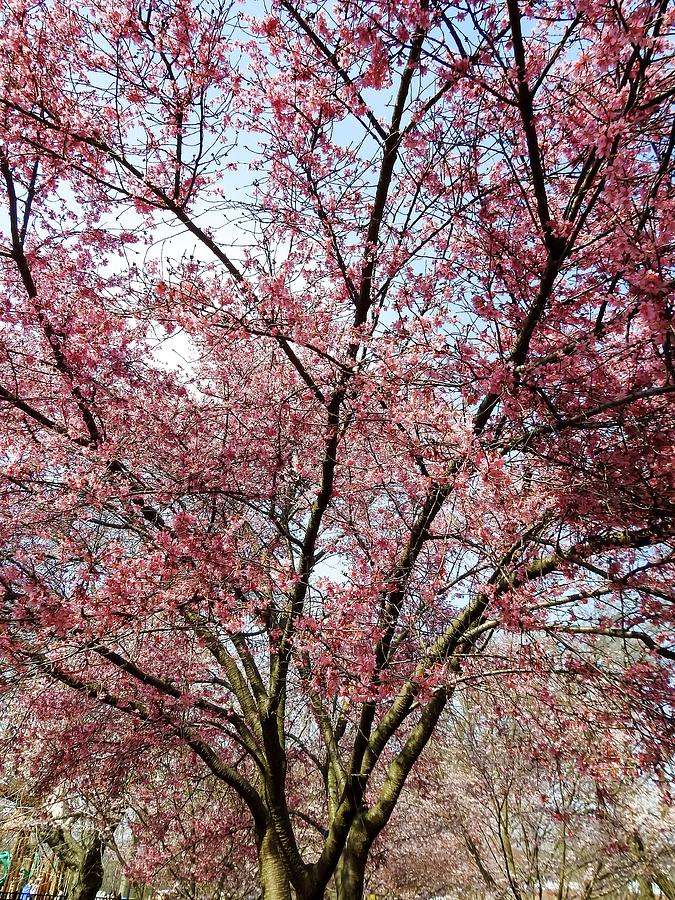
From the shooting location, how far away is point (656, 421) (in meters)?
4.08

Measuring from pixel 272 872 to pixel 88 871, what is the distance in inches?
332

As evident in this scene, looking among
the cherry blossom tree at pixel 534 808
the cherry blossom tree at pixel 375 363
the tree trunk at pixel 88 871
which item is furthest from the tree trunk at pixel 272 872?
the tree trunk at pixel 88 871

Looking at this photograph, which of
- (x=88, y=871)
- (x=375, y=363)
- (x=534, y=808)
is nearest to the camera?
(x=375, y=363)

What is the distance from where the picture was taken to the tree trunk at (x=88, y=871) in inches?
439

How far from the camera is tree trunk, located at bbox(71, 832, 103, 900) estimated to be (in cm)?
1115

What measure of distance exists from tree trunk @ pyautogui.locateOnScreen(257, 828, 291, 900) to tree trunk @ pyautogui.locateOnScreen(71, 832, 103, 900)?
24.6 feet

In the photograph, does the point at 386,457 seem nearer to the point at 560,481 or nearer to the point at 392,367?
the point at 392,367

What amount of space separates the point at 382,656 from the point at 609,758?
2028 millimetres

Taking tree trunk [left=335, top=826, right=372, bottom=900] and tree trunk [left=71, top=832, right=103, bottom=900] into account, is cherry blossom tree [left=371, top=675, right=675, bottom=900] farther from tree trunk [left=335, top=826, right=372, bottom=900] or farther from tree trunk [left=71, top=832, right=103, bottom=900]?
tree trunk [left=71, top=832, right=103, bottom=900]

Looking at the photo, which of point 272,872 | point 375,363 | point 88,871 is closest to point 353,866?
point 272,872

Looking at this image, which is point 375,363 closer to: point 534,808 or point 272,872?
point 272,872

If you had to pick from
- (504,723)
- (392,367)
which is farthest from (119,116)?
(504,723)

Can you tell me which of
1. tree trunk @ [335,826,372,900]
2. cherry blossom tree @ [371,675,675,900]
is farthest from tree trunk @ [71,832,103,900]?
tree trunk @ [335,826,372,900]

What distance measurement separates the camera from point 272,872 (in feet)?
18.2
